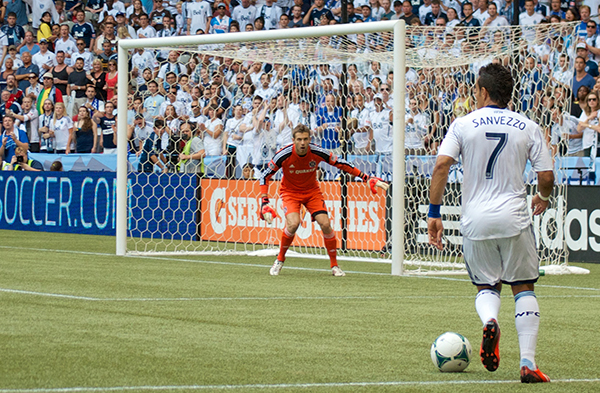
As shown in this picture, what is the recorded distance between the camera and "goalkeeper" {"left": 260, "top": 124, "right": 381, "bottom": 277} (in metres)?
12.2

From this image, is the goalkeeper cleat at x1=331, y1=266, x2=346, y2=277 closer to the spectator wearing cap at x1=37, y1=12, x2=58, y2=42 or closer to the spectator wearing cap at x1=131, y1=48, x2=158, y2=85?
the spectator wearing cap at x1=131, y1=48, x2=158, y2=85

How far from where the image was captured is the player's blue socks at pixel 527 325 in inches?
209

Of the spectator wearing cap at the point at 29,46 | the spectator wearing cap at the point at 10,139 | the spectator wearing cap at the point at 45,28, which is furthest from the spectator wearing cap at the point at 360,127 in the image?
the spectator wearing cap at the point at 45,28

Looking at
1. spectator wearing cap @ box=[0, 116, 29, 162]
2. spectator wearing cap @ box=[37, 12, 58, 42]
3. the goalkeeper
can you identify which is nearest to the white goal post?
the goalkeeper

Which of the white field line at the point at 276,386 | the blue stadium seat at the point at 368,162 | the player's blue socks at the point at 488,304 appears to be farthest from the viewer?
the blue stadium seat at the point at 368,162

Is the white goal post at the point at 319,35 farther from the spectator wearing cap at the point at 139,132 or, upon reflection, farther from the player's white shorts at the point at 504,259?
the player's white shorts at the point at 504,259

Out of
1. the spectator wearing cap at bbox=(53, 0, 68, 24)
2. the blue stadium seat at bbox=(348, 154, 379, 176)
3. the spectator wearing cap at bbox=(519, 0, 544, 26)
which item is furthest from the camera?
the spectator wearing cap at bbox=(53, 0, 68, 24)

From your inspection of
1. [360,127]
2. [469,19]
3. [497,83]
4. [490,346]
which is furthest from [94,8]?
[490,346]

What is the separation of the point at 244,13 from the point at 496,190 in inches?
743

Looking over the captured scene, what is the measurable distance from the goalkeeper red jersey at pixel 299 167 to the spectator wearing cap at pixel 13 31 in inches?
669

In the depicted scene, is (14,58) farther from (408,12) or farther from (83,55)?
(408,12)

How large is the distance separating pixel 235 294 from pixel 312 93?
25.0 feet

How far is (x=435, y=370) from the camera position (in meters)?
5.69

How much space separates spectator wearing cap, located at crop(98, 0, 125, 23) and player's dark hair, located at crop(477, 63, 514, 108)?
21.5 m
